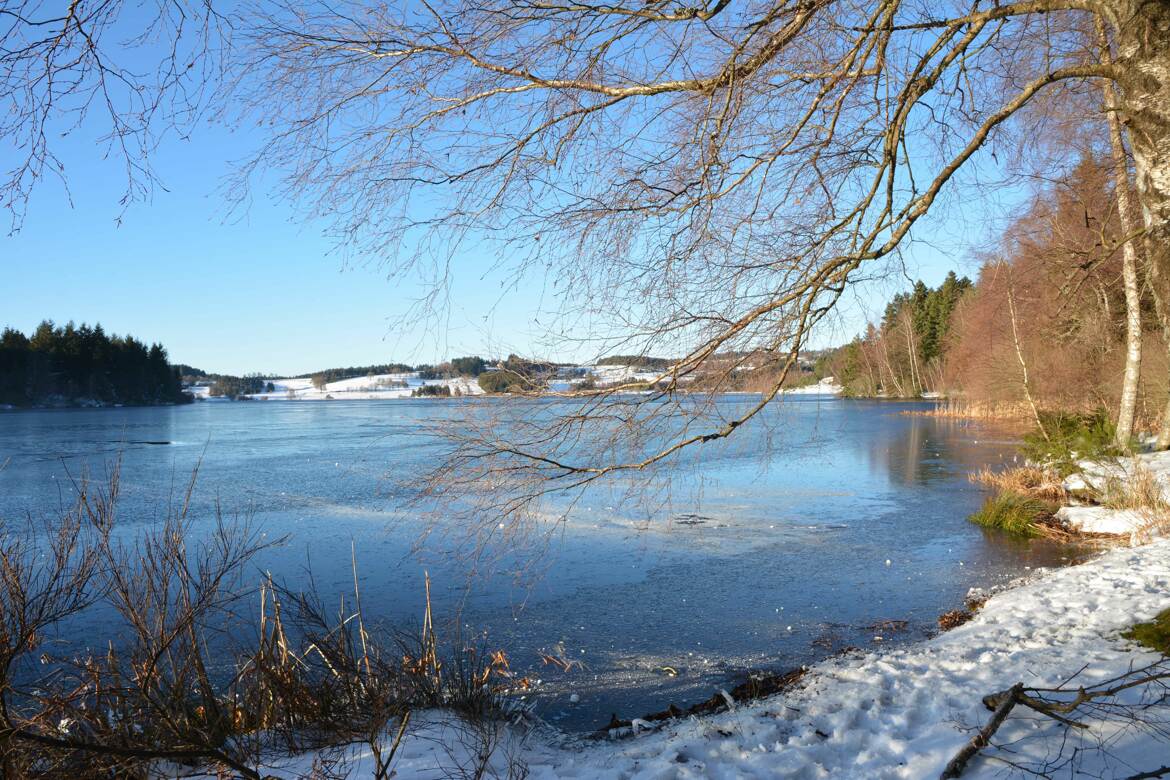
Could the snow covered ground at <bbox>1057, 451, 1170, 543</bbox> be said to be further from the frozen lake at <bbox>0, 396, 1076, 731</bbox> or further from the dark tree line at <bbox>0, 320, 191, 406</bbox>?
the dark tree line at <bbox>0, 320, 191, 406</bbox>

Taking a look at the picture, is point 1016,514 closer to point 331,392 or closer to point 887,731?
point 887,731

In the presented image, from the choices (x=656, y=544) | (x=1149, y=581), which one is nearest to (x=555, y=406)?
(x=1149, y=581)

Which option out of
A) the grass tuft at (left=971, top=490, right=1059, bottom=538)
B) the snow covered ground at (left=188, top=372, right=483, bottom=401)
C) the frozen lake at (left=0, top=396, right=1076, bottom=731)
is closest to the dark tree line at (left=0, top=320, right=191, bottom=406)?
the snow covered ground at (left=188, top=372, right=483, bottom=401)

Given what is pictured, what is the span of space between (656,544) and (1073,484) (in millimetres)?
7192

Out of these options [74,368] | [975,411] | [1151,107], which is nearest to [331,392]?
[74,368]

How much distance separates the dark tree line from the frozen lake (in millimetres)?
46470

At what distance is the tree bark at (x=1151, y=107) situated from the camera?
284 centimetres

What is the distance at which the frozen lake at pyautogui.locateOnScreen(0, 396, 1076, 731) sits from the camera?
19.5 feet

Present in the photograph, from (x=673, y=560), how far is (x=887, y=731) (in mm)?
5981

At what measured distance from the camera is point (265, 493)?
15.4m

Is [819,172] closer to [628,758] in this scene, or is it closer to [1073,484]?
[628,758]

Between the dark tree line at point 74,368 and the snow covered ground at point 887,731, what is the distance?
64.7 metres

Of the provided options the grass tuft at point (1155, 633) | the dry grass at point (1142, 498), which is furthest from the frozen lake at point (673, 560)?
the grass tuft at point (1155, 633)

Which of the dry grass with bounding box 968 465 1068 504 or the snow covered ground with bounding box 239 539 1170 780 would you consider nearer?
the snow covered ground with bounding box 239 539 1170 780
